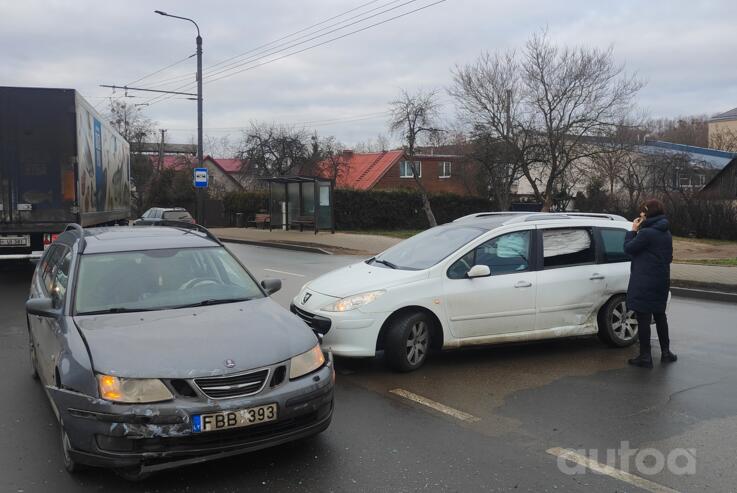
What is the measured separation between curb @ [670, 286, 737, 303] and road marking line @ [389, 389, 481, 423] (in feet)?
26.8

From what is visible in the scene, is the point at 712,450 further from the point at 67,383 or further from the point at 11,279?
the point at 11,279

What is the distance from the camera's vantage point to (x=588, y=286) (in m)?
6.85

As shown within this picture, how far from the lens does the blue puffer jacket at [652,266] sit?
6133 millimetres

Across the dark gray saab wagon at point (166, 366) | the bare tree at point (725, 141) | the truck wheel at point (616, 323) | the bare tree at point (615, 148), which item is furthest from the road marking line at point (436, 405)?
the bare tree at point (725, 141)

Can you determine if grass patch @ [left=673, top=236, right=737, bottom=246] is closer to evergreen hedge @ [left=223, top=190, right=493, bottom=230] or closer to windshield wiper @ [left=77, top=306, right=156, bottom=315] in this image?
evergreen hedge @ [left=223, top=190, right=493, bottom=230]

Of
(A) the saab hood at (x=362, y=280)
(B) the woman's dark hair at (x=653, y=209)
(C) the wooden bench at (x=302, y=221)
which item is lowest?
(A) the saab hood at (x=362, y=280)

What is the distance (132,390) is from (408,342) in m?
3.06

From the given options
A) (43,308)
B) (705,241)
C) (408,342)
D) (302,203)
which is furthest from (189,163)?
(43,308)

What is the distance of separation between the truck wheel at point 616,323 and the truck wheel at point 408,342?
2.21 meters

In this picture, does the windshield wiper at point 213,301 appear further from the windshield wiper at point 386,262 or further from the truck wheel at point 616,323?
the truck wheel at point 616,323

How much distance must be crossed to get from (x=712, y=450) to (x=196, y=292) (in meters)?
3.93

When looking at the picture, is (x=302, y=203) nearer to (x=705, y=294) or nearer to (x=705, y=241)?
(x=705, y=241)

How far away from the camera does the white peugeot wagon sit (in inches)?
233

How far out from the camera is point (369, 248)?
817 inches
